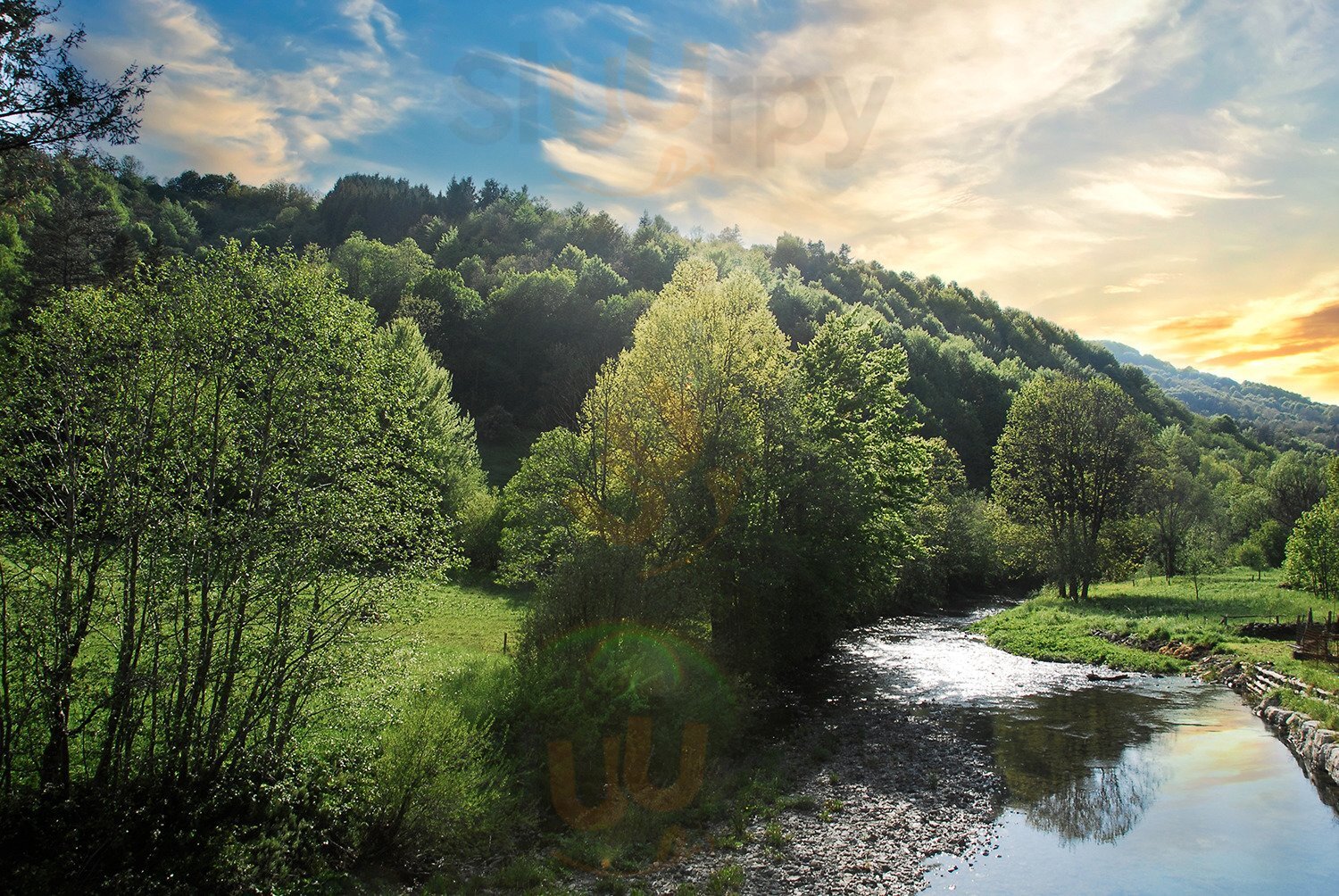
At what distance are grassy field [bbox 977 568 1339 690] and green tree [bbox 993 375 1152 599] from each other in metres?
4.00

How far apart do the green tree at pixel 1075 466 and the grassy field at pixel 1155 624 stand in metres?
4.00

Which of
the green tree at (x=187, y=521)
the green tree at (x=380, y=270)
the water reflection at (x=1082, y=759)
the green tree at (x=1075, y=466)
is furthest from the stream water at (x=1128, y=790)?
the green tree at (x=380, y=270)

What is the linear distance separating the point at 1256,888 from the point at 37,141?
24.3 metres

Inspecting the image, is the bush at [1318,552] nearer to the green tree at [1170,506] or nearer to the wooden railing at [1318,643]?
the green tree at [1170,506]

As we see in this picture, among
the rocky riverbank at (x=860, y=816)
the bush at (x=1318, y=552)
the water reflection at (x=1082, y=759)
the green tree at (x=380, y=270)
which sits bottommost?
the rocky riverbank at (x=860, y=816)

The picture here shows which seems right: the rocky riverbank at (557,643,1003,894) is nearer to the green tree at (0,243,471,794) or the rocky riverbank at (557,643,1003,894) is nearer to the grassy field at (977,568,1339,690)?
the green tree at (0,243,471,794)

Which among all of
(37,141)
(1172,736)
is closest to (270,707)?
(37,141)

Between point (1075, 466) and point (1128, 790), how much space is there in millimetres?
40143

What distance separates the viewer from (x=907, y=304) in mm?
185125

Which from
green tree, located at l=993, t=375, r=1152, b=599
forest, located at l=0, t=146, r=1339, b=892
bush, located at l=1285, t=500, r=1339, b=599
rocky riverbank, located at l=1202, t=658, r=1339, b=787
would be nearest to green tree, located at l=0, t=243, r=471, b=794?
forest, located at l=0, t=146, r=1339, b=892

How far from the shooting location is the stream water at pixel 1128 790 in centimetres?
1434

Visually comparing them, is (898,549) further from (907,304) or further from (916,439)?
(907,304)

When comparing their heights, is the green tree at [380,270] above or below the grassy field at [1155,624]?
above

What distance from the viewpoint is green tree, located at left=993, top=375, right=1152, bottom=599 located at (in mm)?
52188
